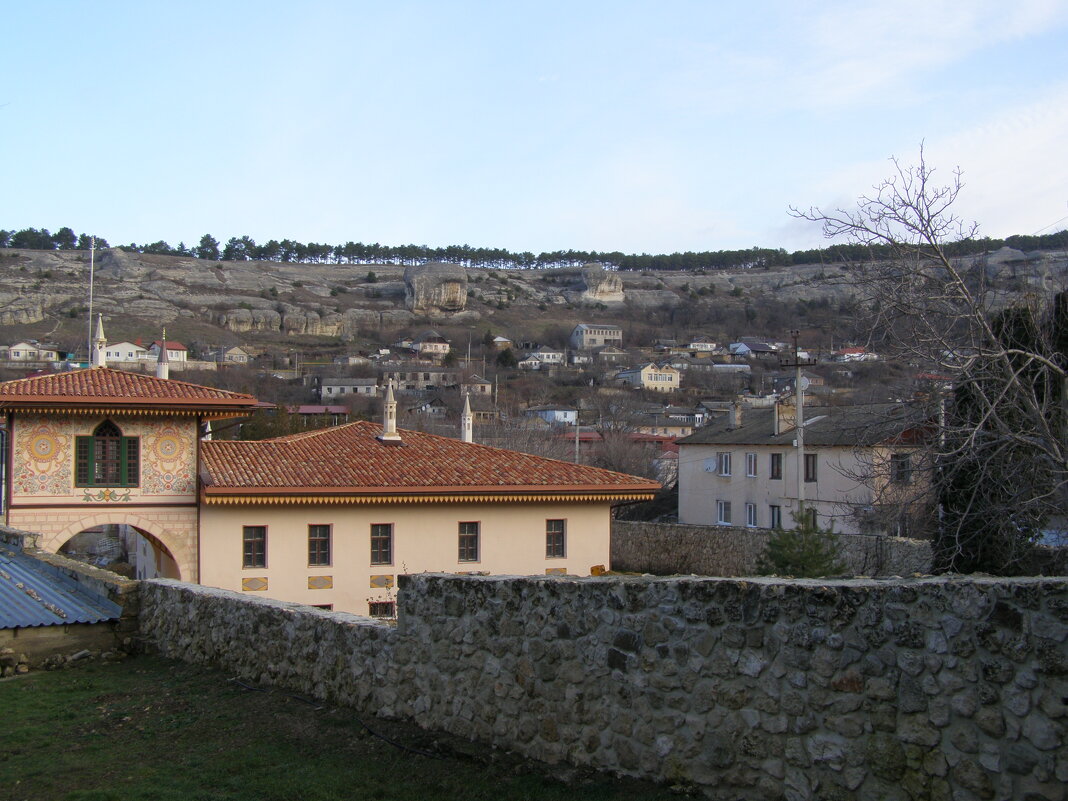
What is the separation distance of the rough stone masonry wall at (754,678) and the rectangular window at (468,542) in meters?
17.4

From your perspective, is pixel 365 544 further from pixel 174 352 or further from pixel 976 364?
pixel 174 352

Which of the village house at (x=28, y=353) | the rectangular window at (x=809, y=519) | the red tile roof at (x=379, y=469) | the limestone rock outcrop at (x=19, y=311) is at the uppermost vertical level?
the limestone rock outcrop at (x=19, y=311)

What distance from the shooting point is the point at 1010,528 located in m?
16.3

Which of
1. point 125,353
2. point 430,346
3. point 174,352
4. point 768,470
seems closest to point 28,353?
point 125,353

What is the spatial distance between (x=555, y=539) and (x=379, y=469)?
531 cm

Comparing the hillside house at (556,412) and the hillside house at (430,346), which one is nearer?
the hillside house at (556,412)

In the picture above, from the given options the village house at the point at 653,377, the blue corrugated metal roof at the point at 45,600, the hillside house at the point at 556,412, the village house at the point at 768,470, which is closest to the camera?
the blue corrugated metal roof at the point at 45,600

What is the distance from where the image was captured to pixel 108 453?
23.0m

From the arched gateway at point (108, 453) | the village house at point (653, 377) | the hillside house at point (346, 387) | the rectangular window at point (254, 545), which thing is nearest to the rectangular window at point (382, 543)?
the rectangular window at point (254, 545)

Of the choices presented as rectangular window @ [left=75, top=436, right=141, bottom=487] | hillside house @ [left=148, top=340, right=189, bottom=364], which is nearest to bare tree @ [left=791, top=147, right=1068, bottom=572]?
rectangular window @ [left=75, top=436, right=141, bottom=487]

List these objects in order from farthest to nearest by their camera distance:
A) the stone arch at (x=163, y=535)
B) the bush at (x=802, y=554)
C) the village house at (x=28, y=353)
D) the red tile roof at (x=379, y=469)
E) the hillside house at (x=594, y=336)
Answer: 1. the hillside house at (x=594, y=336)
2. the village house at (x=28, y=353)
3. the red tile roof at (x=379, y=469)
4. the stone arch at (x=163, y=535)
5. the bush at (x=802, y=554)

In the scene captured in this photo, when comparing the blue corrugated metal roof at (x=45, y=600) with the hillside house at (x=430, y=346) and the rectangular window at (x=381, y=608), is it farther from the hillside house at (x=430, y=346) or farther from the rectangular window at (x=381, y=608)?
the hillside house at (x=430, y=346)

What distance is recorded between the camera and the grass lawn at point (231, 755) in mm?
5926

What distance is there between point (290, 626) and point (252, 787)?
266 cm
